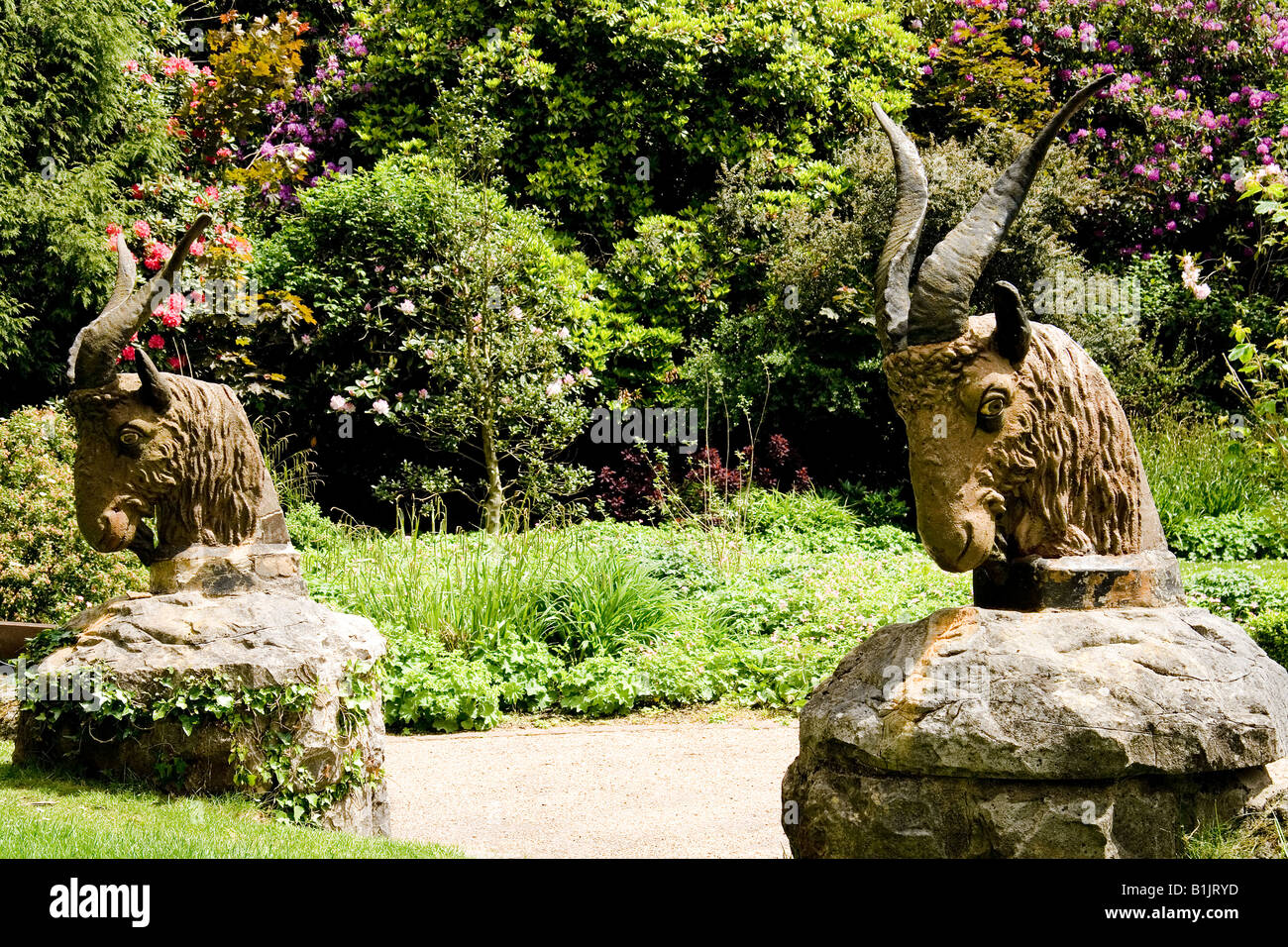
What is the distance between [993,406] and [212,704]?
3418 millimetres

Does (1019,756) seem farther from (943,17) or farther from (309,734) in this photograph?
(943,17)

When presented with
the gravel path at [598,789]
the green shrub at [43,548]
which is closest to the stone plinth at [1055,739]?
the gravel path at [598,789]

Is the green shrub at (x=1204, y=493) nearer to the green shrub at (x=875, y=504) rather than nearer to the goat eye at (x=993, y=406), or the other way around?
the green shrub at (x=875, y=504)

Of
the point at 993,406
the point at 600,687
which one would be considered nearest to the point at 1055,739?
the point at 993,406

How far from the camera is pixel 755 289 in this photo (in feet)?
48.4

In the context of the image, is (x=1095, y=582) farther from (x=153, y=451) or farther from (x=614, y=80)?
(x=614, y=80)

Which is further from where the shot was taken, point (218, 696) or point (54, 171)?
point (54, 171)

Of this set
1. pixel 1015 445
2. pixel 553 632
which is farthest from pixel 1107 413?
pixel 553 632

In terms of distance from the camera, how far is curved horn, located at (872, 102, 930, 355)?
3.30 metres

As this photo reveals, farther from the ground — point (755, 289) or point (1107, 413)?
point (755, 289)

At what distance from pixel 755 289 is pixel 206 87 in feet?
22.9

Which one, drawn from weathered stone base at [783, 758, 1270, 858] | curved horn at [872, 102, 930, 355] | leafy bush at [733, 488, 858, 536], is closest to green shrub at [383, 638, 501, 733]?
leafy bush at [733, 488, 858, 536]

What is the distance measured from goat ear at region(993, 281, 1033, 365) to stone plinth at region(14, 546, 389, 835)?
3.24m

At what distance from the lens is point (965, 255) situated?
318 cm
